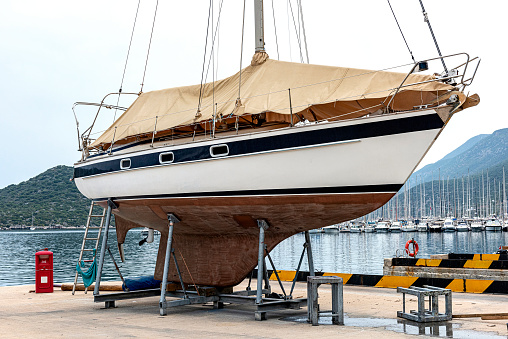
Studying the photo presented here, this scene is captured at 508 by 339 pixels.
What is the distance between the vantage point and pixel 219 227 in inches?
436

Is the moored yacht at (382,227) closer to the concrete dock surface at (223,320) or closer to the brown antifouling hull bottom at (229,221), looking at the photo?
the concrete dock surface at (223,320)

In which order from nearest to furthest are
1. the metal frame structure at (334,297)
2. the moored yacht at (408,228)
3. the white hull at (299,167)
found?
the white hull at (299,167), the metal frame structure at (334,297), the moored yacht at (408,228)

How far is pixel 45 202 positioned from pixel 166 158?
156 m

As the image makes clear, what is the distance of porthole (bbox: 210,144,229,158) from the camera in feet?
33.1

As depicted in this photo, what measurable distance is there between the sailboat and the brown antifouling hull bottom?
0.08 feet

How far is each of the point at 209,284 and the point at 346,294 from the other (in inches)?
136

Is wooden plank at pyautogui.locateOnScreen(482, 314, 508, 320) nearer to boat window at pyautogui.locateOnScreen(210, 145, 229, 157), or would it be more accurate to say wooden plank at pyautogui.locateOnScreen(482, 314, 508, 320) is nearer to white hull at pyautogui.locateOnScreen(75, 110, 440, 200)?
white hull at pyautogui.locateOnScreen(75, 110, 440, 200)

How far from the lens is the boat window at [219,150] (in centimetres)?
1012

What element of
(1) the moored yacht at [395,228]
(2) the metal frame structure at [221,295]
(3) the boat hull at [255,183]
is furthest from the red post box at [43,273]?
(1) the moored yacht at [395,228]

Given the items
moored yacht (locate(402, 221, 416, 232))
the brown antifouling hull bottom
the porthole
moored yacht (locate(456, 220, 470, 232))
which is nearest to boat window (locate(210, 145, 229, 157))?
the porthole

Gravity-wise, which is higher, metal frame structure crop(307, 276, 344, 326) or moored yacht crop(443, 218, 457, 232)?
moored yacht crop(443, 218, 457, 232)

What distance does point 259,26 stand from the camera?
11.7m

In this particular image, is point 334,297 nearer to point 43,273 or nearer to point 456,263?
point 456,263

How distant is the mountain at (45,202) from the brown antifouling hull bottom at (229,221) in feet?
462
